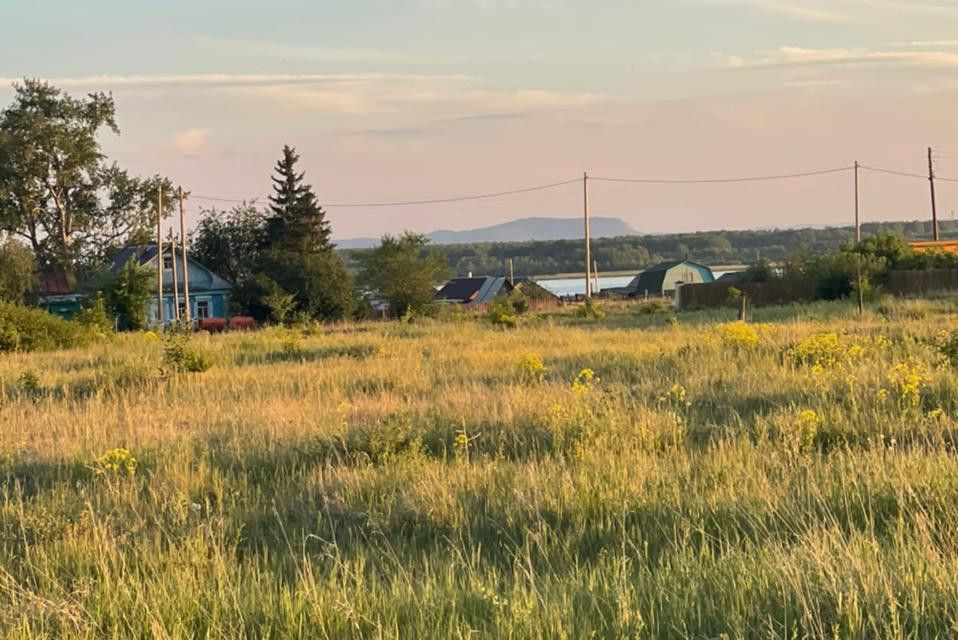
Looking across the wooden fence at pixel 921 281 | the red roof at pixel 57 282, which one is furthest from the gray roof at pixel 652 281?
the red roof at pixel 57 282

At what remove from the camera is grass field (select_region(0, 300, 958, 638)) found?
381 centimetres

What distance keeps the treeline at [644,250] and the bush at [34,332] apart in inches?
4736

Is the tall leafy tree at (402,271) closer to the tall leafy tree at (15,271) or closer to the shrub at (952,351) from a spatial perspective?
the tall leafy tree at (15,271)

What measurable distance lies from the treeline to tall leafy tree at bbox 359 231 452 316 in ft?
257

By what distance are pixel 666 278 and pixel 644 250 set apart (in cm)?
7631

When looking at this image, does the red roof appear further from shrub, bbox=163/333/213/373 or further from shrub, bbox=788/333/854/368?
shrub, bbox=788/333/854/368

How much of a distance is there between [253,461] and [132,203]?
66083mm

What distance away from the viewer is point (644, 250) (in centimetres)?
17538

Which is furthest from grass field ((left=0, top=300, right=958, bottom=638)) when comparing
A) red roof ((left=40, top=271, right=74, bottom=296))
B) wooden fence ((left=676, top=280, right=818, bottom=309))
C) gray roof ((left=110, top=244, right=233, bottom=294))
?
red roof ((left=40, top=271, right=74, bottom=296))

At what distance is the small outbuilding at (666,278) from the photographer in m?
98.4

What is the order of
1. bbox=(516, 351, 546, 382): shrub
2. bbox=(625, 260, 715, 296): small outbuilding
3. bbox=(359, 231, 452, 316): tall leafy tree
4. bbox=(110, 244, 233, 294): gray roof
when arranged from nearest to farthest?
bbox=(516, 351, 546, 382): shrub < bbox=(359, 231, 452, 316): tall leafy tree < bbox=(110, 244, 233, 294): gray roof < bbox=(625, 260, 715, 296): small outbuilding

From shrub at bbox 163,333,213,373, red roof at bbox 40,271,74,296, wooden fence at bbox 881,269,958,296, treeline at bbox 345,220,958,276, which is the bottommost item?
shrub at bbox 163,333,213,373

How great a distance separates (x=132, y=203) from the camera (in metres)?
68.4

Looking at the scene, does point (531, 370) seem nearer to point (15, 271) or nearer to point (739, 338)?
point (739, 338)
